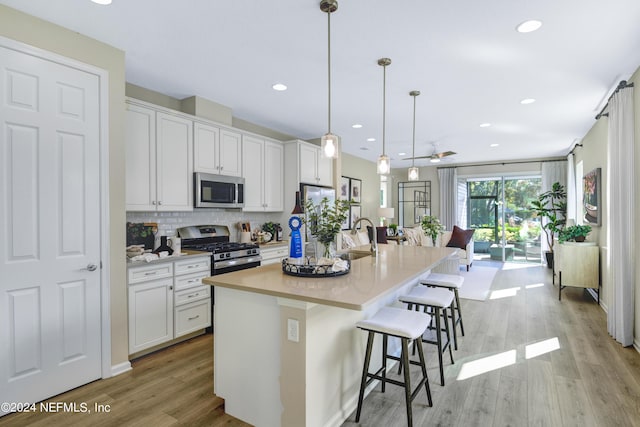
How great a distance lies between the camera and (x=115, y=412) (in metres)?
2.17

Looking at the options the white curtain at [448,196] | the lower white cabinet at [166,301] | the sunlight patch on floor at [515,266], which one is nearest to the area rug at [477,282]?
the sunlight patch on floor at [515,266]

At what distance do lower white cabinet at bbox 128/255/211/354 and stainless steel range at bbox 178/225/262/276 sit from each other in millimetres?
130

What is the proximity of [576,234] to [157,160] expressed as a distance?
5.68 m

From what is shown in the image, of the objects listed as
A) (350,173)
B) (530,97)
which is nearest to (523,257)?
(350,173)

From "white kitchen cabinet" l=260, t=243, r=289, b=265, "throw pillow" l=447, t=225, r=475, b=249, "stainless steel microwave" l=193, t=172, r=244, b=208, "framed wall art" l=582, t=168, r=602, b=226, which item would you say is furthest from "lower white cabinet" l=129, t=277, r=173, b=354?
"throw pillow" l=447, t=225, r=475, b=249

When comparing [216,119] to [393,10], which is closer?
[393,10]

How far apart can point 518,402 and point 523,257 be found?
710 cm

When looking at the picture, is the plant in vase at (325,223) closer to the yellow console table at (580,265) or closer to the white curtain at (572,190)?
the yellow console table at (580,265)

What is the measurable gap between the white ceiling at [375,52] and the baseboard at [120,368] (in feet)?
8.48

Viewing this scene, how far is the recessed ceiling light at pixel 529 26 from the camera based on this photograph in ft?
7.68

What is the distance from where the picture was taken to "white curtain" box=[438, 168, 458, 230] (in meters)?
8.87

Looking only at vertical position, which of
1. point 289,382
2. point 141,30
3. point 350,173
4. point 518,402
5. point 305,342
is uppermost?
point 141,30

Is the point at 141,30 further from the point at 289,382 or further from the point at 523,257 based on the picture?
the point at 523,257

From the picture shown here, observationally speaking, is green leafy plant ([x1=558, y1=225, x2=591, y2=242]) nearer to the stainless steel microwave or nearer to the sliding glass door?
the sliding glass door
